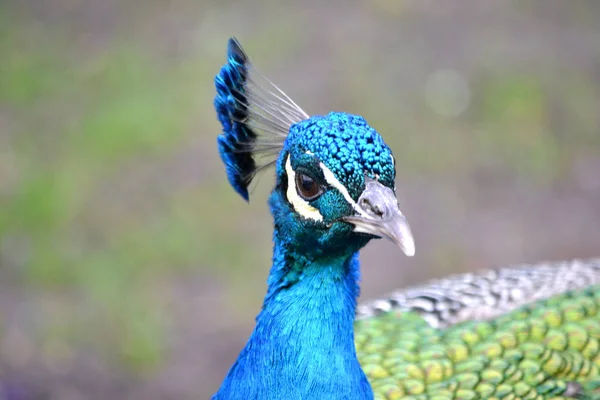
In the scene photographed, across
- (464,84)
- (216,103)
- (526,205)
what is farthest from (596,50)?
(216,103)

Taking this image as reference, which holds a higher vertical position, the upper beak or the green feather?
the upper beak

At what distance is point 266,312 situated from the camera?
1.62 metres

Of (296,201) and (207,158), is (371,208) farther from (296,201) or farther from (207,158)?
(207,158)

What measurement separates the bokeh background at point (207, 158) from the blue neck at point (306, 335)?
5.33ft

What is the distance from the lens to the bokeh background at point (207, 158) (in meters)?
3.31

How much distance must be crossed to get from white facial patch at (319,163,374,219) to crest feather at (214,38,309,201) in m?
0.30

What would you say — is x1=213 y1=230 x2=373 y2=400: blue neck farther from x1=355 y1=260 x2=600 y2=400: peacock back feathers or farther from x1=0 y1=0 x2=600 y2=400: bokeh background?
x1=0 y1=0 x2=600 y2=400: bokeh background

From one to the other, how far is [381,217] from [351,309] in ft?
1.04

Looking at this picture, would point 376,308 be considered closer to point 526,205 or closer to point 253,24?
point 526,205

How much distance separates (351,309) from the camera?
5.31ft

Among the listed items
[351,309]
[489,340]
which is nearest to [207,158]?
[489,340]

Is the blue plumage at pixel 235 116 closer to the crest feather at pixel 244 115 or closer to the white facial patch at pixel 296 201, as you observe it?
the crest feather at pixel 244 115

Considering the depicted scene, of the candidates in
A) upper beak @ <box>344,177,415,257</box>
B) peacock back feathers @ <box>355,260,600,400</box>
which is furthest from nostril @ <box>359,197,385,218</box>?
peacock back feathers @ <box>355,260,600,400</box>

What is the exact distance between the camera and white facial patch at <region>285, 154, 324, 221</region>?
4.83 ft
